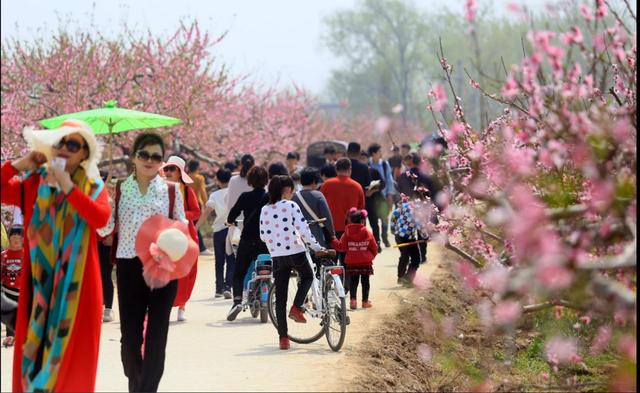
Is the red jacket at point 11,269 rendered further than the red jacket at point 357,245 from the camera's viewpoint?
No

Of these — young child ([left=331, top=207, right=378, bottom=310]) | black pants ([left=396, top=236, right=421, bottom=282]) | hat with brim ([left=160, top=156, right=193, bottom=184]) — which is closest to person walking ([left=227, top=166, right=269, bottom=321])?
hat with brim ([left=160, top=156, right=193, bottom=184])

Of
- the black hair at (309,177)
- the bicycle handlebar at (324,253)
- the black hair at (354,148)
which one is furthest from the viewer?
the black hair at (354,148)

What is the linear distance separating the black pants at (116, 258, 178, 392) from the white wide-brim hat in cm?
79

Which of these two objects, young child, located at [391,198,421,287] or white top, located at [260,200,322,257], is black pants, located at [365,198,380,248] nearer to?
young child, located at [391,198,421,287]

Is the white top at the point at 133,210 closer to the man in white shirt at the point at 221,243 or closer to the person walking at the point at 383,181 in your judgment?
the man in white shirt at the point at 221,243

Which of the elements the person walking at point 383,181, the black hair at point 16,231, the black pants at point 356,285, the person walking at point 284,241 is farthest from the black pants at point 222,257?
the person walking at point 383,181

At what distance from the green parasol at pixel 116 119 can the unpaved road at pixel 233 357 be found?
2.06 m

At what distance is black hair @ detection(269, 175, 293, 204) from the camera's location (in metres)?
10.8

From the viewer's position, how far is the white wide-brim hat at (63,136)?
696cm

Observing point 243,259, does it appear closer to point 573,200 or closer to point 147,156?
point 573,200

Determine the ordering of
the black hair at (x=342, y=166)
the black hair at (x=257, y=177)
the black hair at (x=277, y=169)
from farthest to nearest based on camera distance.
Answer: the black hair at (x=342, y=166) < the black hair at (x=277, y=169) < the black hair at (x=257, y=177)

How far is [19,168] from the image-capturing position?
6.95m

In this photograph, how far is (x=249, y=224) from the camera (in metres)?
12.7

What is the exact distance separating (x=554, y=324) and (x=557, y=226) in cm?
662
